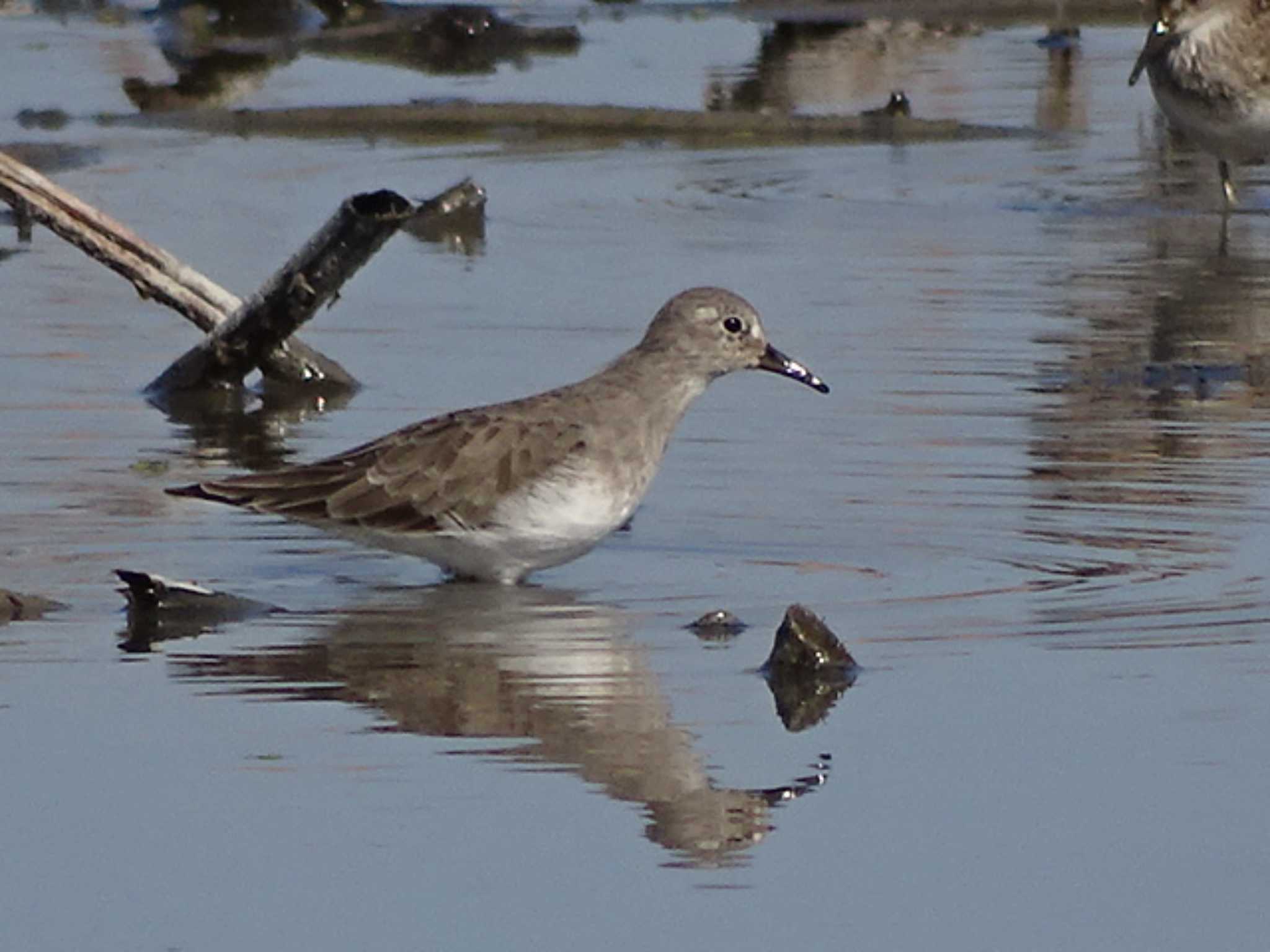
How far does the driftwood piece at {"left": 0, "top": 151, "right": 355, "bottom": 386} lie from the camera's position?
436 inches

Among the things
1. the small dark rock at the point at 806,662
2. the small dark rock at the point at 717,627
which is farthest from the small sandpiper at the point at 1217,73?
the small dark rock at the point at 806,662

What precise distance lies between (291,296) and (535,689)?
3932mm

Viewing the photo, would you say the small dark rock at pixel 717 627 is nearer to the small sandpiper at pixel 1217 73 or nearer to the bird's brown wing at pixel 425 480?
the bird's brown wing at pixel 425 480

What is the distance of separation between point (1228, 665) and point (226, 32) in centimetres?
1492

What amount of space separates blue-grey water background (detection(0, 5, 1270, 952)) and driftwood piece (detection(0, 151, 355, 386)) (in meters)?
0.35

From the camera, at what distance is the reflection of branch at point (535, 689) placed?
22.1 ft

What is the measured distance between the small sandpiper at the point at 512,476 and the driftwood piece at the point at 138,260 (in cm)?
200

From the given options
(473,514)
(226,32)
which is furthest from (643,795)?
(226,32)

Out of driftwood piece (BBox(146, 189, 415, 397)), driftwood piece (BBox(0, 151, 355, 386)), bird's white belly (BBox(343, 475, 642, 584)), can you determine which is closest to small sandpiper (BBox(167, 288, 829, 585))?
bird's white belly (BBox(343, 475, 642, 584))

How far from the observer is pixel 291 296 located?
11375 mm

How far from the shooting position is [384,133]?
17906 millimetres

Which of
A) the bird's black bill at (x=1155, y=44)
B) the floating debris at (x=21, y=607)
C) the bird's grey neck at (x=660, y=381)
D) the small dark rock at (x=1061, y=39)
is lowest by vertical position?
the floating debris at (x=21, y=607)

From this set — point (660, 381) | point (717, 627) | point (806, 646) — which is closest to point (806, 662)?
point (806, 646)

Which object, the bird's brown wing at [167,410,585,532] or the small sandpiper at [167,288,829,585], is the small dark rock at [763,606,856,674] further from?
the bird's brown wing at [167,410,585,532]
